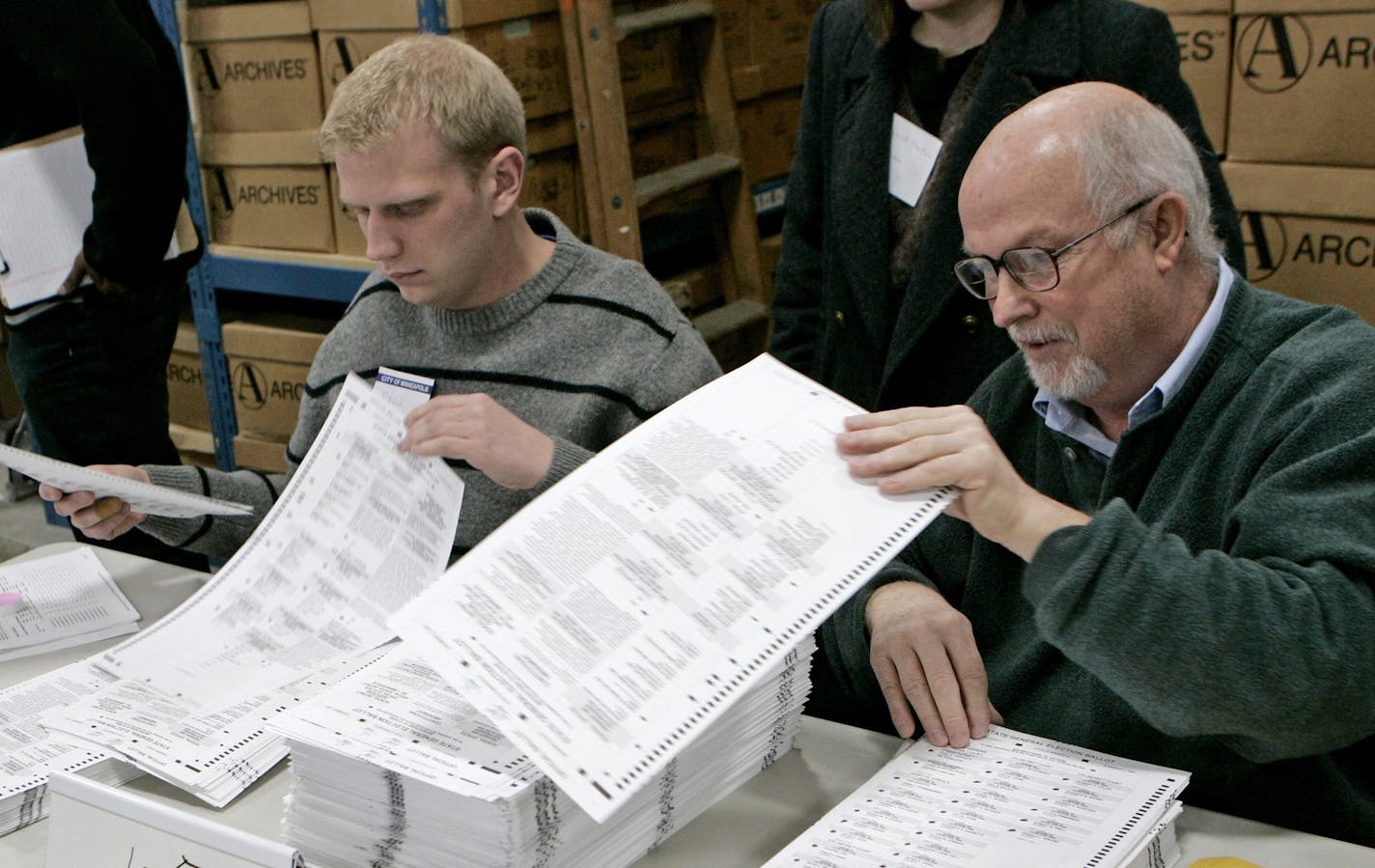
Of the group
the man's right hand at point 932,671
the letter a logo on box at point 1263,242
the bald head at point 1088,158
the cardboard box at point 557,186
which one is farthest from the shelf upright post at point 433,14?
the man's right hand at point 932,671

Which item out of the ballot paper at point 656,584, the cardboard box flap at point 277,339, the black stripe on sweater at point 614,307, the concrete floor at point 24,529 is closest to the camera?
the ballot paper at point 656,584

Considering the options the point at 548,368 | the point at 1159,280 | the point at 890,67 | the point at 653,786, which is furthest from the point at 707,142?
the point at 653,786

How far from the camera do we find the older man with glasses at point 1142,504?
0.98 meters

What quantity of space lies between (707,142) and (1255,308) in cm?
213

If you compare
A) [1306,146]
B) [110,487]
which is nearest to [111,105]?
[110,487]

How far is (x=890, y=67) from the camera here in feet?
6.19

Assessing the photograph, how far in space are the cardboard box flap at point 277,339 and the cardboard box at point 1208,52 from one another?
1.92 m

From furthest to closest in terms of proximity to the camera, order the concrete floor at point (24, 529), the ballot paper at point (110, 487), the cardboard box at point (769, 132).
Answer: the concrete floor at point (24, 529), the cardboard box at point (769, 132), the ballot paper at point (110, 487)

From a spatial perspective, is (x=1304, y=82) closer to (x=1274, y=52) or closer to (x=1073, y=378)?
(x=1274, y=52)

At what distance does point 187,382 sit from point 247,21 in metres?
1.01

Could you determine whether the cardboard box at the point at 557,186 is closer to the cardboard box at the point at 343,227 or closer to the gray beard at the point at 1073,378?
the cardboard box at the point at 343,227

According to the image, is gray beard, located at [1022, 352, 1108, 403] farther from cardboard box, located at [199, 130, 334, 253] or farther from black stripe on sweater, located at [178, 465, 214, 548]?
cardboard box, located at [199, 130, 334, 253]

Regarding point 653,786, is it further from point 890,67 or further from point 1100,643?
point 890,67

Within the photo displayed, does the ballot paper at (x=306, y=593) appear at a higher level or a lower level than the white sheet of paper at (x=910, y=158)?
lower
